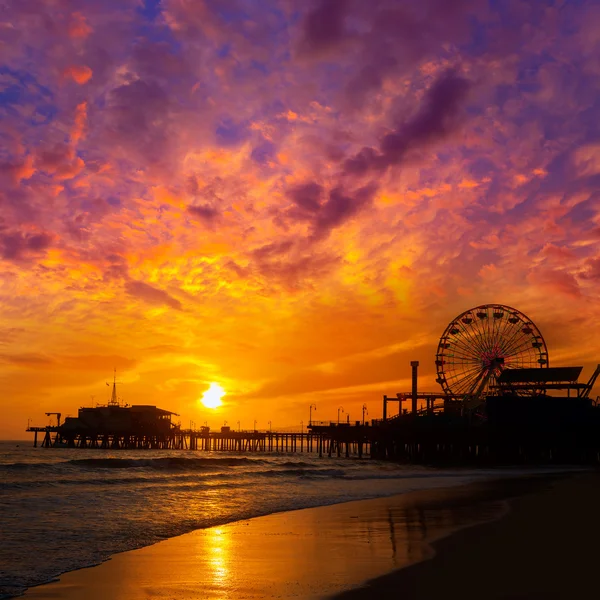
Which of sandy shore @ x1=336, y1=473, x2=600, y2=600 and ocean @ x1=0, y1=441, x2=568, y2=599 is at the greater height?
sandy shore @ x1=336, y1=473, x2=600, y2=600

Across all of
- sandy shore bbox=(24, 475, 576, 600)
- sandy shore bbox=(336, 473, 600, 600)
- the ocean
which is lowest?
the ocean

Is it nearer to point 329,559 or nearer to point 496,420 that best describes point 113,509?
point 329,559

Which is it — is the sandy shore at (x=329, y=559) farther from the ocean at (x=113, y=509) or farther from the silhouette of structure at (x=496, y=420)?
the silhouette of structure at (x=496, y=420)

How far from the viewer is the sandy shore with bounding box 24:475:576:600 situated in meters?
9.78

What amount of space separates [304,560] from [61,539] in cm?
676

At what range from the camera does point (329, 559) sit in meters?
12.3

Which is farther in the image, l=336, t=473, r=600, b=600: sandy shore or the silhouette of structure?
the silhouette of structure

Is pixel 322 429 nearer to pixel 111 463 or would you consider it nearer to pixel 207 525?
pixel 111 463

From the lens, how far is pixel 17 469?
48375mm

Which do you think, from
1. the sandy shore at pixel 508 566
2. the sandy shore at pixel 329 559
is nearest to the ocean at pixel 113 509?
the sandy shore at pixel 329 559

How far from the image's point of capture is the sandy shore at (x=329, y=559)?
9.78 m

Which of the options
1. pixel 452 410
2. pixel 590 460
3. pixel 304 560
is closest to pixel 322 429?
pixel 452 410

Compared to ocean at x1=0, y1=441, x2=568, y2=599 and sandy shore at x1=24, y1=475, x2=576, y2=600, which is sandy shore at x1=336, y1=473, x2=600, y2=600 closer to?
sandy shore at x1=24, y1=475, x2=576, y2=600

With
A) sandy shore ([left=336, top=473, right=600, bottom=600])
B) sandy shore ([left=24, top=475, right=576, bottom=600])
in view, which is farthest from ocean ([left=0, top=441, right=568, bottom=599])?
sandy shore ([left=336, top=473, right=600, bottom=600])
